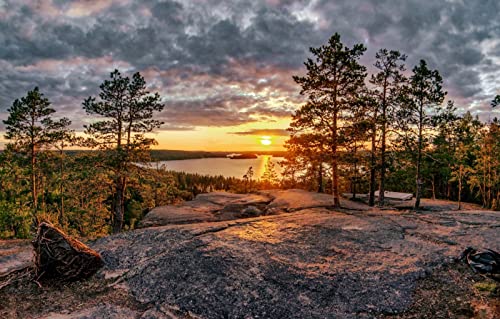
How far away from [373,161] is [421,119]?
4.12 m

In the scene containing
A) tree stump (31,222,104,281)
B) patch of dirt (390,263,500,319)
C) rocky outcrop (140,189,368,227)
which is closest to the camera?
patch of dirt (390,263,500,319)

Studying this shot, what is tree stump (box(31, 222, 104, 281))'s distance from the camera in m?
4.63

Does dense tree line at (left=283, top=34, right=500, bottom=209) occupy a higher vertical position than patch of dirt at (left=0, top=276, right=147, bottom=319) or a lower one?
higher

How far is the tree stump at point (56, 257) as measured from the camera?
4.63 meters

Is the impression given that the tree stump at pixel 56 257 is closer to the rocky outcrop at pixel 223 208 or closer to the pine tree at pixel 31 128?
the rocky outcrop at pixel 223 208

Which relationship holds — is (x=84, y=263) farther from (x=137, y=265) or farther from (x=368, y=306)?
(x=368, y=306)

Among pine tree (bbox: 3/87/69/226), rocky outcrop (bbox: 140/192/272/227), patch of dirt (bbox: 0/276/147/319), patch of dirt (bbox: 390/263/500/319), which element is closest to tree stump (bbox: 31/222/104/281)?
patch of dirt (bbox: 0/276/147/319)

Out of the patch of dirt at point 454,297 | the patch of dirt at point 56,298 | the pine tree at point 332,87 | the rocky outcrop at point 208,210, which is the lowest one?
the rocky outcrop at point 208,210

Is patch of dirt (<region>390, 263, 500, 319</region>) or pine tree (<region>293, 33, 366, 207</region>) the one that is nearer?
patch of dirt (<region>390, 263, 500, 319</region>)

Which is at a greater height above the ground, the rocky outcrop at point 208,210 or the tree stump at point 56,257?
the tree stump at point 56,257

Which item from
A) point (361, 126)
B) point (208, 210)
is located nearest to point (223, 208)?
point (208, 210)

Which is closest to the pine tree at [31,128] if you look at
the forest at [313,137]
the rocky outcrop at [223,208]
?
the forest at [313,137]

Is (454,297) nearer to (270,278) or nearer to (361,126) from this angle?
(270,278)

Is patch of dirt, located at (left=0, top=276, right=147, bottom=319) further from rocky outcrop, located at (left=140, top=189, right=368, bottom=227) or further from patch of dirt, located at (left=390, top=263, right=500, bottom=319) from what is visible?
rocky outcrop, located at (left=140, top=189, right=368, bottom=227)
